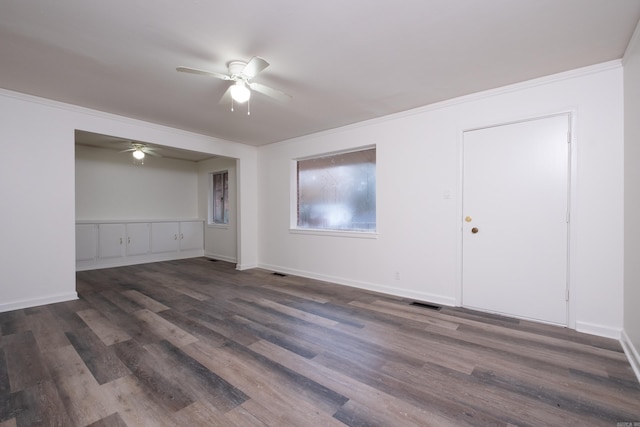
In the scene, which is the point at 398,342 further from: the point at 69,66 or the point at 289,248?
the point at 69,66

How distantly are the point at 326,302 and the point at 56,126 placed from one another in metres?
4.12

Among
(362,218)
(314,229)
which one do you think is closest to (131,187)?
(314,229)

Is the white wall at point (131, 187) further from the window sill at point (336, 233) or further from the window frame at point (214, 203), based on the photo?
the window sill at point (336, 233)

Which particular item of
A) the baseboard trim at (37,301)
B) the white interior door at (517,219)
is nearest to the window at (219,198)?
the baseboard trim at (37,301)

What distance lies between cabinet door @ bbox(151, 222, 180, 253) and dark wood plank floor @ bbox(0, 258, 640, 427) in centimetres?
306

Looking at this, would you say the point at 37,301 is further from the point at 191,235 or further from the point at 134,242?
the point at 191,235

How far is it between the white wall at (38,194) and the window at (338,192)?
10.2 ft

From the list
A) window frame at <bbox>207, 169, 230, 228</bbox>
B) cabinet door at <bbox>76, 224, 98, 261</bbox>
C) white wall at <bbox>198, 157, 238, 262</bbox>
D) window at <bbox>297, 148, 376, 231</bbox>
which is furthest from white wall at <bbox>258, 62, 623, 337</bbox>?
cabinet door at <bbox>76, 224, 98, 261</bbox>

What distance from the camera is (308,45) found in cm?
230

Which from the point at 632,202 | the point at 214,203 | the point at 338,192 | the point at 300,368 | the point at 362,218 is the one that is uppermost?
the point at 338,192

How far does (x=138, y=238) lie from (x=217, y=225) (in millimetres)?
1670

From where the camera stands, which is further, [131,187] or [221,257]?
[221,257]

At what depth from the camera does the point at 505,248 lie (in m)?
3.11

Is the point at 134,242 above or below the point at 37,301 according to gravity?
above
